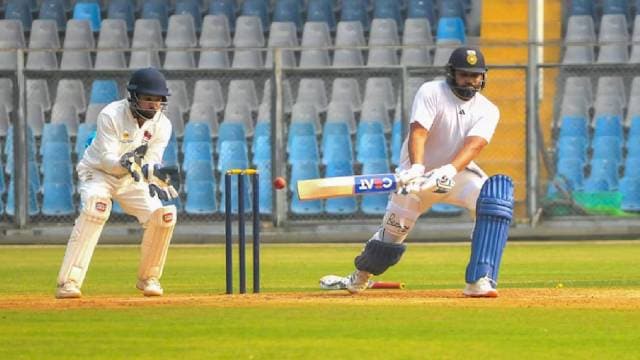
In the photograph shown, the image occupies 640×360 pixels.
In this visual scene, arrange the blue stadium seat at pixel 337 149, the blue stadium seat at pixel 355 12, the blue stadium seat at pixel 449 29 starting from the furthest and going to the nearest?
the blue stadium seat at pixel 355 12, the blue stadium seat at pixel 449 29, the blue stadium seat at pixel 337 149

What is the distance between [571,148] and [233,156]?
468 centimetres

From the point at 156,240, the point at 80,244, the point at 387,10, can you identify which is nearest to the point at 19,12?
the point at 387,10

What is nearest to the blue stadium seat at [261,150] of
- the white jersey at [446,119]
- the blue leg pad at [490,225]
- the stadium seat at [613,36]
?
the stadium seat at [613,36]

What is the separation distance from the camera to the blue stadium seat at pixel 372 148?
24.4 metres

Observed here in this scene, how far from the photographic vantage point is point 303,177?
24500mm

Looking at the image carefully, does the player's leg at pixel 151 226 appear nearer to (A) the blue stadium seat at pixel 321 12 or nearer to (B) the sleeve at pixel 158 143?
(B) the sleeve at pixel 158 143

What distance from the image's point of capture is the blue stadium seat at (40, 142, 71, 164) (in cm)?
2459

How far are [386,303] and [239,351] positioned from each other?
3.37 metres

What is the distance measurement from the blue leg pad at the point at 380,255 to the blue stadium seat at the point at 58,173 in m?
10.4

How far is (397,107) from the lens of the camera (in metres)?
24.8

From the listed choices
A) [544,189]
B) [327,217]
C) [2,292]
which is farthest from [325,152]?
[2,292]

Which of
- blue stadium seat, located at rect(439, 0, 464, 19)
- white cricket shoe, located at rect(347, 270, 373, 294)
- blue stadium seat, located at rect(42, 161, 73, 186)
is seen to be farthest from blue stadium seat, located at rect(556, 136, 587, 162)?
white cricket shoe, located at rect(347, 270, 373, 294)

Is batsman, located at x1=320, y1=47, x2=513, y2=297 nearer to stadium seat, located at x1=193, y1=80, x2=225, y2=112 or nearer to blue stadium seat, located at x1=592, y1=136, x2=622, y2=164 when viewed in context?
blue stadium seat, located at x1=592, y1=136, x2=622, y2=164

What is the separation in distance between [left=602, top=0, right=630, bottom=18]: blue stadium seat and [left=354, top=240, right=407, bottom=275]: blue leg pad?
13367 mm
